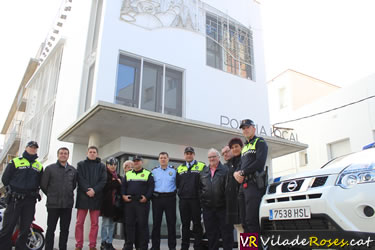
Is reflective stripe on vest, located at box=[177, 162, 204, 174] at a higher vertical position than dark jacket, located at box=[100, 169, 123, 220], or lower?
higher

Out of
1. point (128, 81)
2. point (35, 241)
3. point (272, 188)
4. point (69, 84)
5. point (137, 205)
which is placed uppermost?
point (69, 84)

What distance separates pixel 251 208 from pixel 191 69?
863 cm

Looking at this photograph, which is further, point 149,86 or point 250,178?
point 149,86

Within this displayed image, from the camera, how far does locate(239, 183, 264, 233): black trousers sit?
162 inches

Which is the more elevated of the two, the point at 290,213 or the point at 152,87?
the point at 152,87

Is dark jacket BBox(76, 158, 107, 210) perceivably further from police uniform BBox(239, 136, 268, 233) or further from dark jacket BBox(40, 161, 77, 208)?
police uniform BBox(239, 136, 268, 233)

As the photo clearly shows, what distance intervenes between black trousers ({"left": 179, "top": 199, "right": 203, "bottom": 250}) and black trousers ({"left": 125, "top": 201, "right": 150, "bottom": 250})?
66cm

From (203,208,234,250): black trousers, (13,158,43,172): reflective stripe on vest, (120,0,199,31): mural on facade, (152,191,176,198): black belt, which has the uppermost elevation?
(120,0,199,31): mural on facade

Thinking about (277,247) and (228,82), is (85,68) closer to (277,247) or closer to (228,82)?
(228,82)

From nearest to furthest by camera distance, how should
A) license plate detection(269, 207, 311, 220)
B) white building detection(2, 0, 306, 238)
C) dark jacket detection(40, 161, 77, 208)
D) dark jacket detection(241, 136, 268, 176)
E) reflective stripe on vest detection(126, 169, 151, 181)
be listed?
license plate detection(269, 207, 311, 220) → dark jacket detection(241, 136, 268, 176) → dark jacket detection(40, 161, 77, 208) → reflective stripe on vest detection(126, 169, 151, 181) → white building detection(2, 0, 306, 238)

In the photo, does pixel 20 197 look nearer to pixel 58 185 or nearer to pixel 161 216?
pixel 58 185

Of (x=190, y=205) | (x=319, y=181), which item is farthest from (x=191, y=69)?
(x=319, y=181)

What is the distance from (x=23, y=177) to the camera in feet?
17.7

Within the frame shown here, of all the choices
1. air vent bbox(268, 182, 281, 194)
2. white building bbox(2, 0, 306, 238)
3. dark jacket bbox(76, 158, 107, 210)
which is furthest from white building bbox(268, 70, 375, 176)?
air vent bbox(268, 182, 281, 194)
